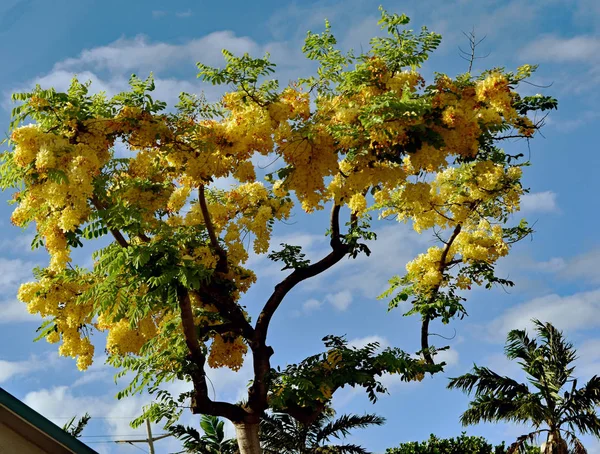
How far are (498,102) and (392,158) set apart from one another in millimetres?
1552

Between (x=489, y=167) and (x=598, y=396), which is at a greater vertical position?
(x=489, y=167)

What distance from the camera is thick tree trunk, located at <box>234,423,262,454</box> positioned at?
12578mm

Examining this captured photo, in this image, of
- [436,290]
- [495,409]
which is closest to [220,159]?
[436,290]

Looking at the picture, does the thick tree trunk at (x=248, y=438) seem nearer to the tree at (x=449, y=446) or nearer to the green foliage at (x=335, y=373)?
the green foliage at (x=335, y=373)

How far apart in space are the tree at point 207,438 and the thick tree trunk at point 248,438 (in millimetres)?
6083

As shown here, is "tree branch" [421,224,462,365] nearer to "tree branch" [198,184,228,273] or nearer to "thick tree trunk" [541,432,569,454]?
"thick tree trunk" [541,432,569,454]

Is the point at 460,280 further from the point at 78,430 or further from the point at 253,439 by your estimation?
the point at 78,430

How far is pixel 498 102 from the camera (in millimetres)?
10445

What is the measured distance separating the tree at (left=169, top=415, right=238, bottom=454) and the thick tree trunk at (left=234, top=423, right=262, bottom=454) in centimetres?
608

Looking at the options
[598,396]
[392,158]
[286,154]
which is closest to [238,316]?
[286,154]

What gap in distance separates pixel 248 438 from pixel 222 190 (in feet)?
13.4

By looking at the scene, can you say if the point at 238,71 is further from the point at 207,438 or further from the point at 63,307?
the point at 207,438

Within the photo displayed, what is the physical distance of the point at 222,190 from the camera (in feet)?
44.8

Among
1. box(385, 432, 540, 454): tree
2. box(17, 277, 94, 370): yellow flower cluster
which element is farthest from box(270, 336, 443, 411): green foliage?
box(385, 432, 540, 454): tree
